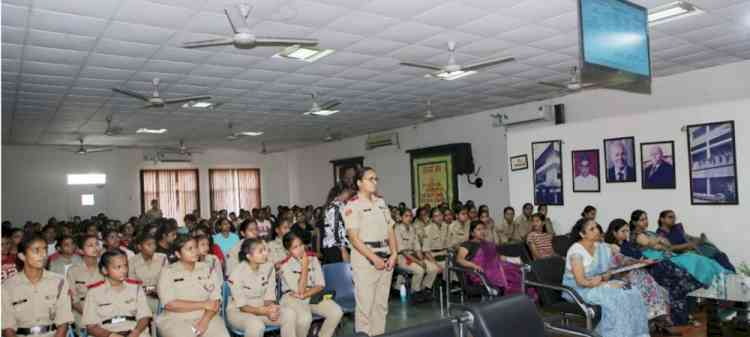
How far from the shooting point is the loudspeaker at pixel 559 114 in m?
9.57

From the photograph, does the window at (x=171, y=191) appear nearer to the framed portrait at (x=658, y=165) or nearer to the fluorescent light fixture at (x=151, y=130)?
the fluorescent light fixture at (x=151, y=130)

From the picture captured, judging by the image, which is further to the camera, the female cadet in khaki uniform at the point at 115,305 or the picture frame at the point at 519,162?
the picture frame at the point at 519,162

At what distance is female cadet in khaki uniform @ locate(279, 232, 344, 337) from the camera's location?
415cm

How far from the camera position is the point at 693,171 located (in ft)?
24.3

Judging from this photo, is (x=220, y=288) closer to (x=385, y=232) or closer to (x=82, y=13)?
(x=385, y=232)

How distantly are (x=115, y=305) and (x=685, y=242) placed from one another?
19.9 ft

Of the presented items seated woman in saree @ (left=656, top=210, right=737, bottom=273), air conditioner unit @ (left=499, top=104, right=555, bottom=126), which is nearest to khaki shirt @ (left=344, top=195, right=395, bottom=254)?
seated woman in saree @ (left=656, top=210, right=737, bottom=273)

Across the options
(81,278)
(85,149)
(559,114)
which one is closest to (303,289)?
(81,278)

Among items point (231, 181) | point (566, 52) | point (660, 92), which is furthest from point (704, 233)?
point (231, 181)

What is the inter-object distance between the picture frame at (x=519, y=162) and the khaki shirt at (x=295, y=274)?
4.66m

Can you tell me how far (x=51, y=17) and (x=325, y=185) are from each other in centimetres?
1201

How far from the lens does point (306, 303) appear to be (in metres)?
4.31

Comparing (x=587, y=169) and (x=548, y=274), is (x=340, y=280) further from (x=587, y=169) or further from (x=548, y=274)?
(x=587, y=169)

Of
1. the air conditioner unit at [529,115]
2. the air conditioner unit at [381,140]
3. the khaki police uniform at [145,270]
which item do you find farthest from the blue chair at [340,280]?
the air conditioner unit at [381,140]
